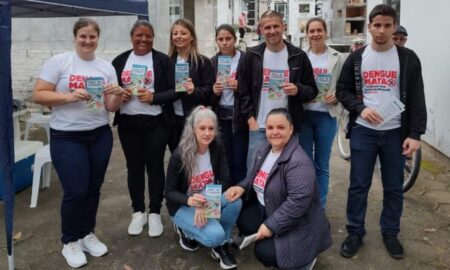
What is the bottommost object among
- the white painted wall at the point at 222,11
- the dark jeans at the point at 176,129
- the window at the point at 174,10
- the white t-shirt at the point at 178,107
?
the dark jeans at the point at 176,129

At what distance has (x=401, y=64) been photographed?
9.30 ft

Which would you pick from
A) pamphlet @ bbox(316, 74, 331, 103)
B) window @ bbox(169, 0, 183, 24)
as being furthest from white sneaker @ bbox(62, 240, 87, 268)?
window @ bbox(169, 0, 183, 24)

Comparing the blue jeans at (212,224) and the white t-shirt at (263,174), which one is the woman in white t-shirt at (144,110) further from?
the white t-shirt at (263,174)

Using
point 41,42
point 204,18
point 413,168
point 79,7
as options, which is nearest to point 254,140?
point 413,168

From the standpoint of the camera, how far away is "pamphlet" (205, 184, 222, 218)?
8.66 ft

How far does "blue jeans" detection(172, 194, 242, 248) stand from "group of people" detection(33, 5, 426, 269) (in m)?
0.01

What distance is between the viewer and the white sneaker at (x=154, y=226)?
3.44 m

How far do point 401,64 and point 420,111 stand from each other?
357 millimetres

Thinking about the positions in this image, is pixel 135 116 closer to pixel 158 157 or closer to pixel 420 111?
pixel 158 157

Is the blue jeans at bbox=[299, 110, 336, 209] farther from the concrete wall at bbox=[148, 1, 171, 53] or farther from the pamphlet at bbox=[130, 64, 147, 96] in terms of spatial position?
the concrete wall at bbox=[148, 1, 171, 53]

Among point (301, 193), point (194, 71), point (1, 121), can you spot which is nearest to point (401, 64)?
point (301, 193)

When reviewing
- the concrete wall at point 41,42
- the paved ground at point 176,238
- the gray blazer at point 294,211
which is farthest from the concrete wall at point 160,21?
the gray blazer at point 294,211

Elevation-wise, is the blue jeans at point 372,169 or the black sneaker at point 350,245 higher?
the blue jeans at point 372,169

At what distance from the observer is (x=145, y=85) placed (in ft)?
10.6
